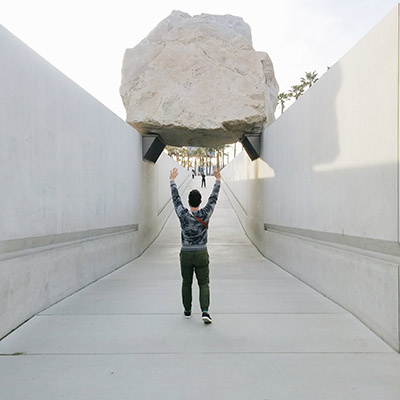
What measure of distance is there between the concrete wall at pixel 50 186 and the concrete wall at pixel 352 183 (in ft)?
12.9

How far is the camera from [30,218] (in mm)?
4855

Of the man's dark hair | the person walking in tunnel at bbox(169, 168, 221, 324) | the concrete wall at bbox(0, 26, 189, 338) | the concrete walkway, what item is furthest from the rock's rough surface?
the person walking in tunnel at bbox(169, 168, 221, 324)

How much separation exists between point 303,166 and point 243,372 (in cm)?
470

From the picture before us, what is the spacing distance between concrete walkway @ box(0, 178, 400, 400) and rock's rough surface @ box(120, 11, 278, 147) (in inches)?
208

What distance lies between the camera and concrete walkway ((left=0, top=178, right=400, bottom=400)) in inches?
120

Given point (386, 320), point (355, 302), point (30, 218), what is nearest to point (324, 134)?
point (355, 302)

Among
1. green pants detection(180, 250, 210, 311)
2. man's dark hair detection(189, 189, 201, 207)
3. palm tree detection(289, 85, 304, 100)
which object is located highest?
palm tree detection(289, 85, 304, 100)

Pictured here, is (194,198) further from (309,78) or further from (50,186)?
(309,78)

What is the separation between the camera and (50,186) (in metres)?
5.44

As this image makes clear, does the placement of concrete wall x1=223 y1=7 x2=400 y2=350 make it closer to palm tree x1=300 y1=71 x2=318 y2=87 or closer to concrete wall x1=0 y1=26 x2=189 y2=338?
concrete wall x1=0 y1=26 x2=189 y2=338

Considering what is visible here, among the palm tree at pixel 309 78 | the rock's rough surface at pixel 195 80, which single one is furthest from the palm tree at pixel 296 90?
the rock's rough surface at pixel 195 80

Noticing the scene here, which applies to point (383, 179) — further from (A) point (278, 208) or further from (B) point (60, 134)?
(A) point (278, 208)

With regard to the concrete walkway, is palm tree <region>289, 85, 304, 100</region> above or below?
above

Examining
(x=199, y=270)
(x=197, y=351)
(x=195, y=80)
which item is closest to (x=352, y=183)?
(x=199, y=270)
